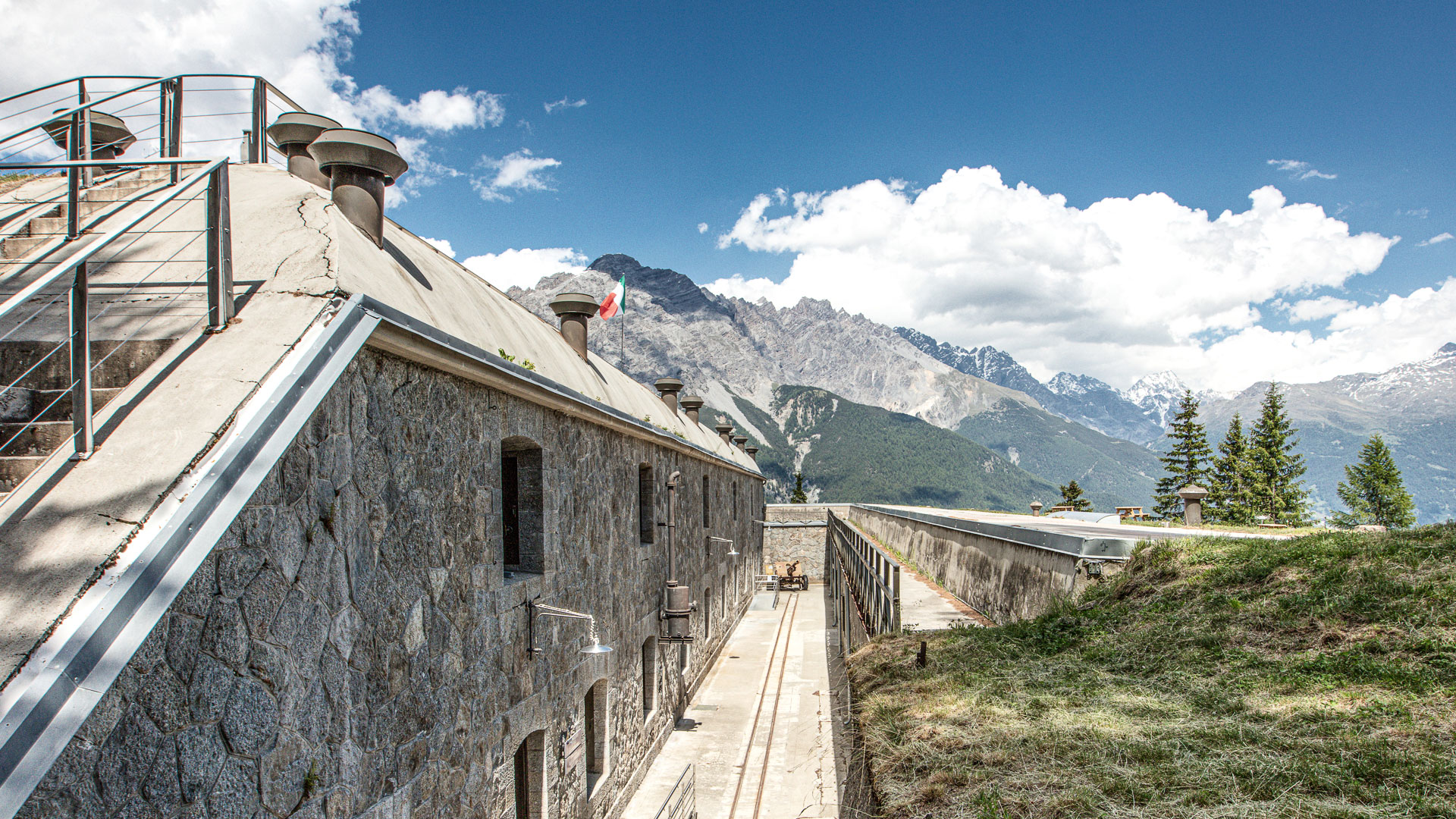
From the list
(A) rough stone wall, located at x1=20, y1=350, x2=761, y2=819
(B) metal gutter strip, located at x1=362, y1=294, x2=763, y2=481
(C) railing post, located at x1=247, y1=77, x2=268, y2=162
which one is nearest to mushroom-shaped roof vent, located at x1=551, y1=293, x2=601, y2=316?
(B) metal gutter strip, located at x1=362, y1=294, x2=763, y2=481

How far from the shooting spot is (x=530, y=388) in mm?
6324

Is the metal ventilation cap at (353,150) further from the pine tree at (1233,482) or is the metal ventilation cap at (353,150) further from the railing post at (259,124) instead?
the pine tree at (1233,482)

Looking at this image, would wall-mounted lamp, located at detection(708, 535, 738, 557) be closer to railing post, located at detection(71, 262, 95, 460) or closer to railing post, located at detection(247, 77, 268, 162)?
railing post, located at detection(247, 77, 268, 162)

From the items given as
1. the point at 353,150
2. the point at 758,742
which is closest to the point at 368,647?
the point at 353,150

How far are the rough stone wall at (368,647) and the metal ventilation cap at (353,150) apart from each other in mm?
1636

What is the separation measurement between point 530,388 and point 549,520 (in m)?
1.43

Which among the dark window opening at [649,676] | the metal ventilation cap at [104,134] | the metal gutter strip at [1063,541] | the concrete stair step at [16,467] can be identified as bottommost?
the dark window opening at [649,676]

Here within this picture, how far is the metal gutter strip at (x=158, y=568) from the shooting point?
229 cm

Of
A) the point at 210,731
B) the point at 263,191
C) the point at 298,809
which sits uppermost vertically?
the point at 263,191

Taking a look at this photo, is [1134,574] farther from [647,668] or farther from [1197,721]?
[647,668]

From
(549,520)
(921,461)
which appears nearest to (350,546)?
(549,520)

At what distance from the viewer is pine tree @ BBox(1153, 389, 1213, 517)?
48.2m

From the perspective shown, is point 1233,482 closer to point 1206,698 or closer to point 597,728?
point 597,728

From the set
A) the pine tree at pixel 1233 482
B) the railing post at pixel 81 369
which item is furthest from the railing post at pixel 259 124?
the pine tree at pixel 1233 482
